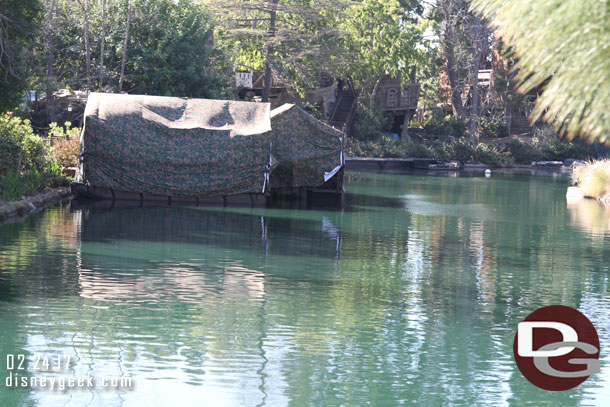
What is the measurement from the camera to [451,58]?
6906cm

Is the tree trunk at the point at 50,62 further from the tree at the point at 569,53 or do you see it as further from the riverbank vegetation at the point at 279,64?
the tree at the point at 569,53

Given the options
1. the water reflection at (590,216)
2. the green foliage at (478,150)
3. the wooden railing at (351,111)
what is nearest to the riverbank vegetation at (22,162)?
the water reflection at (590,216)

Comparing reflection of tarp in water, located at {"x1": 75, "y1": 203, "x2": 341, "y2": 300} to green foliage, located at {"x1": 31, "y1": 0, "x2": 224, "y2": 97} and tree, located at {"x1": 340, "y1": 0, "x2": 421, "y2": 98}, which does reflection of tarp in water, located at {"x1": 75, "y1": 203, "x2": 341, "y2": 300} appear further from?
tree, located at {"x1": 340, "y1": 0, "x2": 421, "y2": 98}

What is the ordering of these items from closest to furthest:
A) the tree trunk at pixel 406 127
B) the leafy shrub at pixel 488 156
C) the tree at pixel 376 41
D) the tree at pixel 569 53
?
the tree at pixel 569 53 < the tree at pixel 376 41 < the leafy shrub at pixel 488 156 < the tree trunk at pixel 406 127

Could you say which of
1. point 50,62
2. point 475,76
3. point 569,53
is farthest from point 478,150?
point 569,53

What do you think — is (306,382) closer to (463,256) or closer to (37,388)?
(37,388)

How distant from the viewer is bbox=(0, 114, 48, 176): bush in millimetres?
23391

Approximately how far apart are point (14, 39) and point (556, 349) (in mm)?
16855

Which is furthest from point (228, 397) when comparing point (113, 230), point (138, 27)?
point (138, 27)

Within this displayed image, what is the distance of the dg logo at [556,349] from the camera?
9.34m

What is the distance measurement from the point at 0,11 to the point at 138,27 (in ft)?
68.8

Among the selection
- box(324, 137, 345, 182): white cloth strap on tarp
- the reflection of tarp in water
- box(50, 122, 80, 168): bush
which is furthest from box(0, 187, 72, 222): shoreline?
box(324, 137, 345, 182): white cloth strap on tarp

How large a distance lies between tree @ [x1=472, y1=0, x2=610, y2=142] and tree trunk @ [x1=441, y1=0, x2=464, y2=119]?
62848mm

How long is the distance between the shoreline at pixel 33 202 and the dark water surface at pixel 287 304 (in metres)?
0.52
